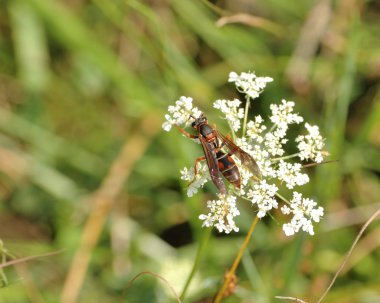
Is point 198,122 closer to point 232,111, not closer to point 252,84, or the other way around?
point 232,111

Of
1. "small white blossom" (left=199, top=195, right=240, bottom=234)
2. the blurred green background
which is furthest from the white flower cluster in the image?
the blurred green background

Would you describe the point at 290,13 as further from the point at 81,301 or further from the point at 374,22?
the point at 81,301

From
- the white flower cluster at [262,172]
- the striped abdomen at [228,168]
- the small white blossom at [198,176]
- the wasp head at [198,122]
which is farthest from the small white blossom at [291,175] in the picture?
the wasp head at [198,122]

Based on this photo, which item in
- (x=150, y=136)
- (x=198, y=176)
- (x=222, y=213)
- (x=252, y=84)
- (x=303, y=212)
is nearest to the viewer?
(x=222, y=213)

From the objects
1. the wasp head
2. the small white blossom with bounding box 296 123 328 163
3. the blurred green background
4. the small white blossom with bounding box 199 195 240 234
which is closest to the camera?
the small white blossom with bounding box 199 195 240 234

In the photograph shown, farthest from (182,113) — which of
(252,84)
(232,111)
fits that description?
(252,84)

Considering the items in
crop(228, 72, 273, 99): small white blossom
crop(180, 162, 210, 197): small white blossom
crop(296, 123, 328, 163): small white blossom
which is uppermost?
crop(228, 72, 273, 99): small white blossom

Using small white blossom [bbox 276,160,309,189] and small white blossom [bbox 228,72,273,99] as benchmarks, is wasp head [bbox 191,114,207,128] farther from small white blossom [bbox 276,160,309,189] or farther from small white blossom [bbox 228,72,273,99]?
small white blossom [bbox 276,160,309,189]

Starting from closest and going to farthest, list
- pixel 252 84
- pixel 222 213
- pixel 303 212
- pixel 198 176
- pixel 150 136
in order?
pixel 222 213 < pixel 303 212 < pixel 198 176 < pixel 252 84 < pixel 150 136

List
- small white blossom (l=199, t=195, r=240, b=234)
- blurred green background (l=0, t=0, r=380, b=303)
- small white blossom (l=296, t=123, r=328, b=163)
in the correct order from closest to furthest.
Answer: small white blossom (l=199, t=195, r=240, b=234) < small white blossom (l=296, t=123, r=328, b=163) < blurred green background (l=0, t=0, r=380, b=303)
